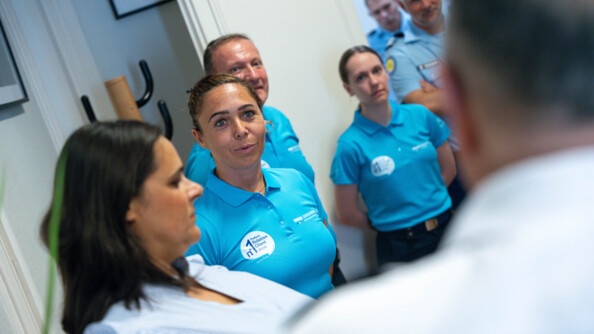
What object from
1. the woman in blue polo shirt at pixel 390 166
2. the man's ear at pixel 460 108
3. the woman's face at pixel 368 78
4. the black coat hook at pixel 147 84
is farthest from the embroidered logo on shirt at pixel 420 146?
the man's ear at pixel 460 108

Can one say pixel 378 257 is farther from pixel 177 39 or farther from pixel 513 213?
pixel 513 213

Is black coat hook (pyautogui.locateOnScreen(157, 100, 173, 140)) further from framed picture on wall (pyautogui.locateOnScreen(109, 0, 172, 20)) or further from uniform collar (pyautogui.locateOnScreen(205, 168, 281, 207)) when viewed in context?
uniform collar (pyautogui.locateOnScreen(205, 168, 281, 207))

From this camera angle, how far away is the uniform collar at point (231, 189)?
5.35 ft

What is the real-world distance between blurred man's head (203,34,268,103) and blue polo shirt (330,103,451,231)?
466 mm

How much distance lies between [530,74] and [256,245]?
45.7 inches

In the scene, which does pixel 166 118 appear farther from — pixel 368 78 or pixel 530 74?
pixel 530 74

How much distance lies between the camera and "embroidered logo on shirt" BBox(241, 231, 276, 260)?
5.08 ft

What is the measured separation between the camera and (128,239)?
1.10m

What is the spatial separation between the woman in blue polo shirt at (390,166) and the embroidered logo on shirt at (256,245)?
970 millimetres

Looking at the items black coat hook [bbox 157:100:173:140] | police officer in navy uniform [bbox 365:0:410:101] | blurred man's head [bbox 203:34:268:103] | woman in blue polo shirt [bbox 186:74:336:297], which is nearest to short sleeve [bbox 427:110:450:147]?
police officer in navy uniform [bbox 365:0:410:101]

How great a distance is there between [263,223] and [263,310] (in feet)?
1.54

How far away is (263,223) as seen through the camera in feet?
5.28

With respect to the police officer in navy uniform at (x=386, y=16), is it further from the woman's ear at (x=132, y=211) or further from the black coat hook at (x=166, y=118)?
the woman's ear at (x=132, y=211)

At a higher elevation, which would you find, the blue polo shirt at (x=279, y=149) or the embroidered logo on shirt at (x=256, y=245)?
the blue polo shirt at (x=279, y=149)
